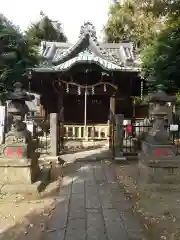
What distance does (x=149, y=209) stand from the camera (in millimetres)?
5191

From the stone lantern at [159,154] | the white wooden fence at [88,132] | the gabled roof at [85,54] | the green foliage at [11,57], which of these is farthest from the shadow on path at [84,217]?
the green foliage at [11,57]

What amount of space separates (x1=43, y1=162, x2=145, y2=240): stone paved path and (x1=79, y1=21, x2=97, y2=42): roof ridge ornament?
11548mm

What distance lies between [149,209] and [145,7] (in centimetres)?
2050

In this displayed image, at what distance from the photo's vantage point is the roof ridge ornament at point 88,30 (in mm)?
16622

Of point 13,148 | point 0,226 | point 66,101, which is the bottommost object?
point 0,226

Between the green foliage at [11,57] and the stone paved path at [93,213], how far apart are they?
9698 millimetres

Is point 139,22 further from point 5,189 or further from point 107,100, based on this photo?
point 5,189

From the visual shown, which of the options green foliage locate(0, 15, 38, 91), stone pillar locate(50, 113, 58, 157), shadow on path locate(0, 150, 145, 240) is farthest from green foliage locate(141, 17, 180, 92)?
shadow on path locate(0, 150, 145, 240)

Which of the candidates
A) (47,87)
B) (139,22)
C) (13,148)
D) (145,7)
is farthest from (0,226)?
(139,22)

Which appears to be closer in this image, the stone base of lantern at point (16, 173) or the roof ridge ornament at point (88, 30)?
the stone base of lantern at point (16, 173)

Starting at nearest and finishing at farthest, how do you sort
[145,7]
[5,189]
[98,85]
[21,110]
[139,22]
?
[5,189], [21,110], [98,85], [145,7], [139,22]

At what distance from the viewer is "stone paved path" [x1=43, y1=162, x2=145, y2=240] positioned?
4.03 metres

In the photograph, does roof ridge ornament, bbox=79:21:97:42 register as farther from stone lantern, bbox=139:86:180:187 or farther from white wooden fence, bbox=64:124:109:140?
stone lantern, bbox=139:86:180:187

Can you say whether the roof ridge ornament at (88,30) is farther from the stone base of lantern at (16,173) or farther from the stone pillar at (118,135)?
the stone base of lantern at (16,173)
